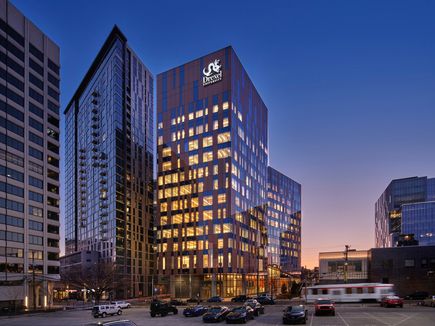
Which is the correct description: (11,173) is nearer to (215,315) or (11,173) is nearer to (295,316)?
(215,315)

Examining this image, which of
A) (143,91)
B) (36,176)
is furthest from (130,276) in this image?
(143,91)

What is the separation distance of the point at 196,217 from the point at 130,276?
42414 millimetres

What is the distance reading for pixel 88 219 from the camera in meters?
183

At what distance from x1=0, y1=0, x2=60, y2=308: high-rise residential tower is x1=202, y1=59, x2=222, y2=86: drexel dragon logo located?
43761mm

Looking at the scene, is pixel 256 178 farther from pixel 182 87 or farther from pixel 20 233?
pixel 20 233

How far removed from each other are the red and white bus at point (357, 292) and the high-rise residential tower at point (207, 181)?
43.7m

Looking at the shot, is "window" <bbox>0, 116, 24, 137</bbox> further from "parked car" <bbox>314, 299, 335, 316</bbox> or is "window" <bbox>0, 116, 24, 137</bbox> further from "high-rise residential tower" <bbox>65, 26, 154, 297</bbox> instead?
"parked car" <bbox>314, 299, 335, 316</bbox>

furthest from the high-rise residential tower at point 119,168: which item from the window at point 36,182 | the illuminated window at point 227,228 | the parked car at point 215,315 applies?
the parked car at point 215,315

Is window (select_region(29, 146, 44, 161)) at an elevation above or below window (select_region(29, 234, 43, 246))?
above

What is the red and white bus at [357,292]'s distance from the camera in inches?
2825

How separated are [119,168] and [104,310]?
10767 centimetres

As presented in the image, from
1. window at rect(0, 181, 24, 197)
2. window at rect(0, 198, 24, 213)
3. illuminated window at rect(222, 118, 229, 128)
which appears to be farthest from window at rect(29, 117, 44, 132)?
illuminated window at rect(222, 118, 229, 128)

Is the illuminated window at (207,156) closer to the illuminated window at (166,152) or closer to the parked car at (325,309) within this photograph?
the illuminated window at (166,152)

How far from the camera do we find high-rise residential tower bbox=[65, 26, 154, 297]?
158 m
